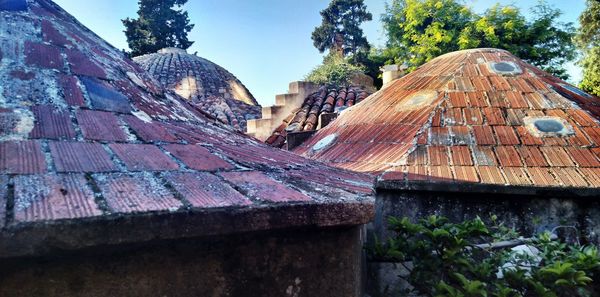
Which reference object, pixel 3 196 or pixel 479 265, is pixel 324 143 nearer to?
pixel 479 265

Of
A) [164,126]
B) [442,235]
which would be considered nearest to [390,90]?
[442,235]

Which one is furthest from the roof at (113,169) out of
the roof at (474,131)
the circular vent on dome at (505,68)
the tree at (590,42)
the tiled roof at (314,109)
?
the tree at (590,42)

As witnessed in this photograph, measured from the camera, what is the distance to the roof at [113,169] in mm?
1389

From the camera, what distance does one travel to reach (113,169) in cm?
176

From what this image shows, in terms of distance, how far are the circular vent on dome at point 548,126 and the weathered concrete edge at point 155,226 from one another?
4.69m

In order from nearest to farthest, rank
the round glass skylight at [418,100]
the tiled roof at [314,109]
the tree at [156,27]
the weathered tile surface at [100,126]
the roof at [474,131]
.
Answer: the weathered tile surface at [100,126] → the roof at [474,131] → the round glass skylight at [418,100] → the tiled roof at [314,109] → the tree at [156,27]

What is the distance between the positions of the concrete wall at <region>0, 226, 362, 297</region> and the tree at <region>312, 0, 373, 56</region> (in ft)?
97.0

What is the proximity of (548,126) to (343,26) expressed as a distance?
1070 inches

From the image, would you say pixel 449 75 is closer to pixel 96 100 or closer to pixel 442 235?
pixel 442 235

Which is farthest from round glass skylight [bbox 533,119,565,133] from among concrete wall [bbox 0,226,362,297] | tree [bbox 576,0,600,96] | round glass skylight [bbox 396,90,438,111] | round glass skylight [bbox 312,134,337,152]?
tree [bbox 576,0,600,96]

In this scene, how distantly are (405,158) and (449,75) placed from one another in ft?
8.41

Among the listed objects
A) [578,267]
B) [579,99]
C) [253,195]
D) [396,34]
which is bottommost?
[578,267]

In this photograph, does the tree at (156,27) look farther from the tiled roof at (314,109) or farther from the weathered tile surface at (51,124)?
the weathered tile surface at (51,124)

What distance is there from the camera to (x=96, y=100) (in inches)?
101
